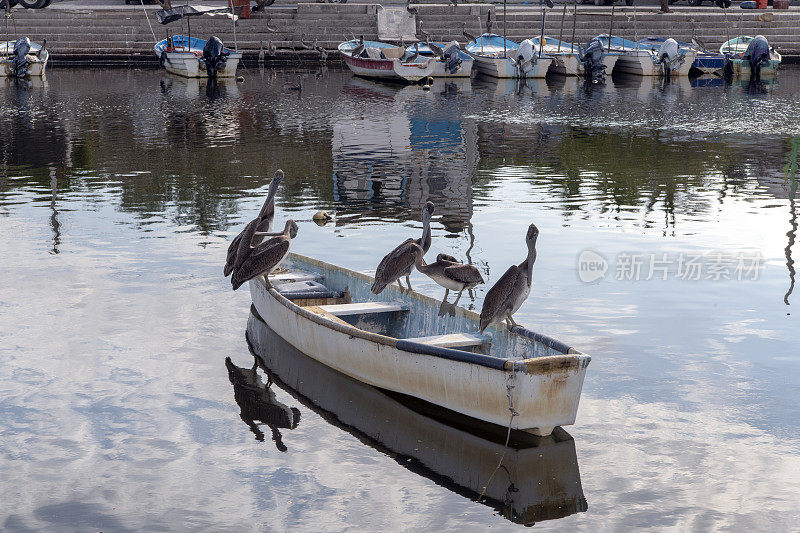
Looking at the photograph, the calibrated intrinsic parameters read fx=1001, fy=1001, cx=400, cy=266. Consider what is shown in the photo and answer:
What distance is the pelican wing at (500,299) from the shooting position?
9.77m

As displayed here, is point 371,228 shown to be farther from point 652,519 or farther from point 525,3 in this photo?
point 525,3

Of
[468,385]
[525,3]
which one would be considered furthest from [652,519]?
[525,3]

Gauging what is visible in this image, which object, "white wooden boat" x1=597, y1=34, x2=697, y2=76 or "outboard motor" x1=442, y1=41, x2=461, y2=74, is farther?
"white wooden boat" x1=597, y1=34, x2=697, y2=76

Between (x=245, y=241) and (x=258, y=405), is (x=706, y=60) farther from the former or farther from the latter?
(x=258, y=405)

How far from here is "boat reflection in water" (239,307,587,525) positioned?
847cm

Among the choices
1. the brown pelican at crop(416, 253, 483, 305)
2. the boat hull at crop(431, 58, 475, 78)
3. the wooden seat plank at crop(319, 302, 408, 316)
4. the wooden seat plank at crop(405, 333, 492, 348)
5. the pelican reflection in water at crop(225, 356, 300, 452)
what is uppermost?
the boat hull at crop(431, 58, 475, 78)

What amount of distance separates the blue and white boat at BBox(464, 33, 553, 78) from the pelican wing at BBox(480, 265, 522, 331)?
37.5 metres

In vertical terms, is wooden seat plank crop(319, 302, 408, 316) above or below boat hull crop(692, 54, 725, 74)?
below

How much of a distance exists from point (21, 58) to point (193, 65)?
7.78 metres

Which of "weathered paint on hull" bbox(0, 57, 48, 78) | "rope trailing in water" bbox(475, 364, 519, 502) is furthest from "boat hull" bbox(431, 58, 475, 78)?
"rope trailing in water" bbox(475, 364, 519, 502)

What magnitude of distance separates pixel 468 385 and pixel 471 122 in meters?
23.9

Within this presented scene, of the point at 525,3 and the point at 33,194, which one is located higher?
the point at 525,3

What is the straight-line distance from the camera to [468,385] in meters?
9.13

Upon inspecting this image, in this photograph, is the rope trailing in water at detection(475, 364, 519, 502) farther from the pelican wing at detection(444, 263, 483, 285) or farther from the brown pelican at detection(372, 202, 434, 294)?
the brown pelican at detection(372, 202, 434, 294)
